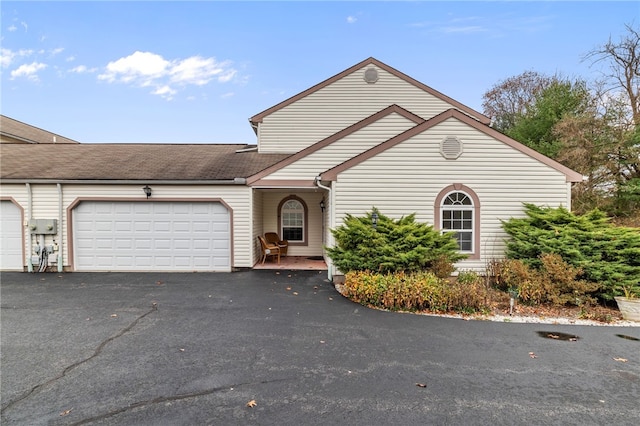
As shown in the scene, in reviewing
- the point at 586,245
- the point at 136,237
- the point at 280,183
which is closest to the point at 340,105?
the point at 280,183

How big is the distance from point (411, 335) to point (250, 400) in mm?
2889

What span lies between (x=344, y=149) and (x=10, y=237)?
36.4 feet

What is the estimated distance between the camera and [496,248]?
878cm

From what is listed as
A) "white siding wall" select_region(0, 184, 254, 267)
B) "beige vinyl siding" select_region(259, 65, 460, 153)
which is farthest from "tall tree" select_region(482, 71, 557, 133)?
"white siding wall" select_region(0, 184, 254, 267)

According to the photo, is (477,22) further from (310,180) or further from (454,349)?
(454,349)

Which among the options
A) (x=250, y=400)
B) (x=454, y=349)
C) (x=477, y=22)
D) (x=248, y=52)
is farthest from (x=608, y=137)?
(x=250, y=400)

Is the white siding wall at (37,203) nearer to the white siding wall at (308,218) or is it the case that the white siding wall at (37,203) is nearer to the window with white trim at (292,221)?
the white siding wall at (308,218)

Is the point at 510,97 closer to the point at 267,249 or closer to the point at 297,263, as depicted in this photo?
A: the point at 297,263

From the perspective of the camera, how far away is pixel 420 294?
6.53 metres

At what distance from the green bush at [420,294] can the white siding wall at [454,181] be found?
2311mm

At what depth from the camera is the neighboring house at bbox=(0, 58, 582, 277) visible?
870cm

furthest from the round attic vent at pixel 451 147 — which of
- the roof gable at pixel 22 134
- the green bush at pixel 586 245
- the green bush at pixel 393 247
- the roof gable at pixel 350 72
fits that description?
the roof gable at pixel 22 134

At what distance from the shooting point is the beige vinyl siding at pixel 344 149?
1031 centimetres

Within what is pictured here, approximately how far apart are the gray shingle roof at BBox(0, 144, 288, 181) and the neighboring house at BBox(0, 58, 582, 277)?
0.06 metres
